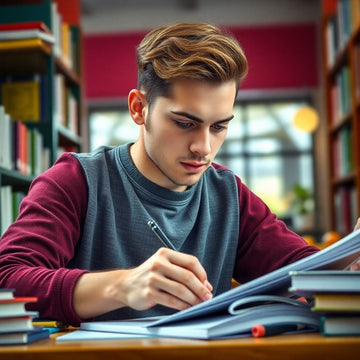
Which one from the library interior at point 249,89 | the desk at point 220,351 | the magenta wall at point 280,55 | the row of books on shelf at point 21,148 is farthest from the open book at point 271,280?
the magenta wall at point 280,55

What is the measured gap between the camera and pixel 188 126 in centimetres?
117

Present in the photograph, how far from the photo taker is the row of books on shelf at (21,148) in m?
2.63

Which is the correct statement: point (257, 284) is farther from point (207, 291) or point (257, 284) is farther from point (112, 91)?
point (112, 91)

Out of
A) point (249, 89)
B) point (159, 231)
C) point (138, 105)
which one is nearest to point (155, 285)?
point (159, 231)

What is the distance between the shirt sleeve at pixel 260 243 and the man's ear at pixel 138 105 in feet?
0.96

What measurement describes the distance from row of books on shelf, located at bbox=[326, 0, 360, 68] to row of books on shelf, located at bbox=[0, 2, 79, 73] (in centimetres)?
173

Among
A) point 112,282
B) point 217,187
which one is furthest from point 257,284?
point 217,187

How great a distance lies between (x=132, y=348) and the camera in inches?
26.7

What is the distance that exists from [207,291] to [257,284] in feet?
0.22

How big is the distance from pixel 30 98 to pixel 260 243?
2.21 meters

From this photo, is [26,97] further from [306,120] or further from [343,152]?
[306,120]

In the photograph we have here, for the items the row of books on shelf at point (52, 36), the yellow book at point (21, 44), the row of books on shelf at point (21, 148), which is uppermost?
the row of books on shelf at point (52, 36)

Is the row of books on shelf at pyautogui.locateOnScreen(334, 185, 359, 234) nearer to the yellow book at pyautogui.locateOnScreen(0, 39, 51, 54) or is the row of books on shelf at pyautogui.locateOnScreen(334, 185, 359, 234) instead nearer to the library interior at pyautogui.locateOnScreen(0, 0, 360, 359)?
the library interior at pyautogui.locateOnScreen(0, 0, 360, 359)

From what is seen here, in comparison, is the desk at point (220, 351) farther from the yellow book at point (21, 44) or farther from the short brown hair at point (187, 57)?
the yellow book at point (21, 44)
